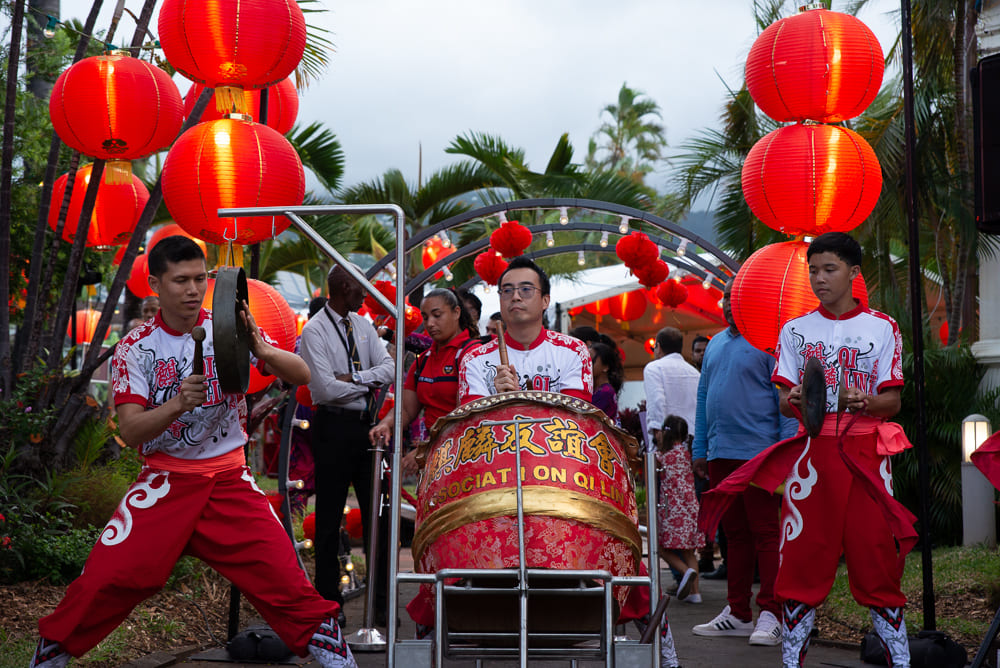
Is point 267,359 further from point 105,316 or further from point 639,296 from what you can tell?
point 639,296

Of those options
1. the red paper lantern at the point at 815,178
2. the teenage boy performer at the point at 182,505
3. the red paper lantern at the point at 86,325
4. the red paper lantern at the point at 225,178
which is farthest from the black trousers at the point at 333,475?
the red paper lantern at the point at 86,325

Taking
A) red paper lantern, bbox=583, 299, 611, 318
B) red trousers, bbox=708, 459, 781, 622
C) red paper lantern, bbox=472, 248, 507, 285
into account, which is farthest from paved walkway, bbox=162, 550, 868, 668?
red paper lantern, bbox=583, 299, 611, 318

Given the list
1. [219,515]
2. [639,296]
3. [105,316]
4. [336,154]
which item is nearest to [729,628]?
[219,515]

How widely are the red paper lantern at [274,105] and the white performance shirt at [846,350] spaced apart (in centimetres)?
463

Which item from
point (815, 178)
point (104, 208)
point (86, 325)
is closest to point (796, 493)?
point (815, 178)

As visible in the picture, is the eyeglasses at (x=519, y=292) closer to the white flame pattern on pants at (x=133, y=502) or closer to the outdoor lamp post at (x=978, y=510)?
the white flame pattern on pants at (x=133, y=502)

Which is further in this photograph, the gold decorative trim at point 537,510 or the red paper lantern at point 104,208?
the red paper lantern at point 104,208

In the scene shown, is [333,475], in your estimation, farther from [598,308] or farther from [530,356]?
[598,308]

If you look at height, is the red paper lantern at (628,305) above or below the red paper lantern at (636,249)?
above

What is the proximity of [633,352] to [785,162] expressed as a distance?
13.1 metres

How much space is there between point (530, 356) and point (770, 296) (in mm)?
2286

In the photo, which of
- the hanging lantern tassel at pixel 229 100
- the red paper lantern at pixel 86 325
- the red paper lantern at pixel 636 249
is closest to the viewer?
the hanging lantern tassel at pixel 229 100

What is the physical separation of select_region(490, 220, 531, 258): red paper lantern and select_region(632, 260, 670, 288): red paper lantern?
4.24 ft

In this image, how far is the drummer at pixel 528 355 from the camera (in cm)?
431
